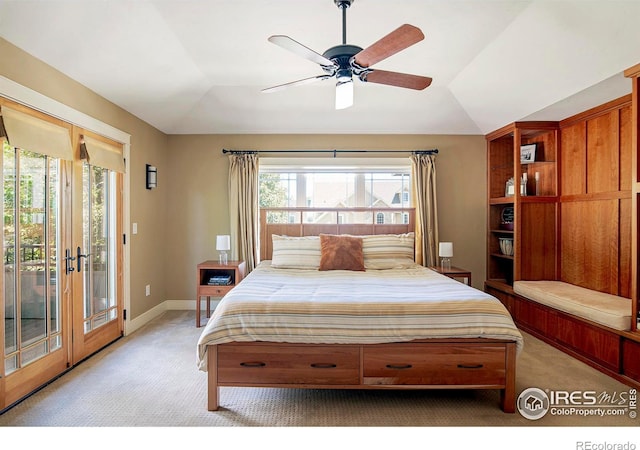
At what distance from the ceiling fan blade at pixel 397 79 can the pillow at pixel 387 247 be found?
6.29ft

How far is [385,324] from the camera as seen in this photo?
2.37 metres

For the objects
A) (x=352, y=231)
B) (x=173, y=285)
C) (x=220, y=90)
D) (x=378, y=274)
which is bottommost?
(x=173, y=285)

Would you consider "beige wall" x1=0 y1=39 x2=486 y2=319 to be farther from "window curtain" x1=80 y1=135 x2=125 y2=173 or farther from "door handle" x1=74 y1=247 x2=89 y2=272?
"door handle" x1=74 y1=247 x2=89 y2=272

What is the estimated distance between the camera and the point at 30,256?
2.62 m

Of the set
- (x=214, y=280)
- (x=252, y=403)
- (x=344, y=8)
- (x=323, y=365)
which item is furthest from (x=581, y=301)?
(x=214, y=280)

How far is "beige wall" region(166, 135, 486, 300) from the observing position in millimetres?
4953

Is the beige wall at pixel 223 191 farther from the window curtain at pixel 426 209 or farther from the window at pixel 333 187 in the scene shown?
the window at pixel 333 187

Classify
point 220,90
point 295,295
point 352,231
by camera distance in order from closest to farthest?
point 295,295
point 220,90
point 352,231

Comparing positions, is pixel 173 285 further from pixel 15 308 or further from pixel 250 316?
pixel 250 316

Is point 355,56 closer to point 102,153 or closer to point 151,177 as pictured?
point 102,153

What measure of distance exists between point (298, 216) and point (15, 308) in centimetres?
311

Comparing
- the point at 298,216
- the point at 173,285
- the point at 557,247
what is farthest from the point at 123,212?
A: the point at 557,247

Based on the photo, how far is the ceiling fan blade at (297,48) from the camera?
7.08 feet

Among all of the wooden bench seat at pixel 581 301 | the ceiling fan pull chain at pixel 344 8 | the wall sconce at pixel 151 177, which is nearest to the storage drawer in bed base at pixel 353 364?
the wooden bench seat at pixel 581 301
